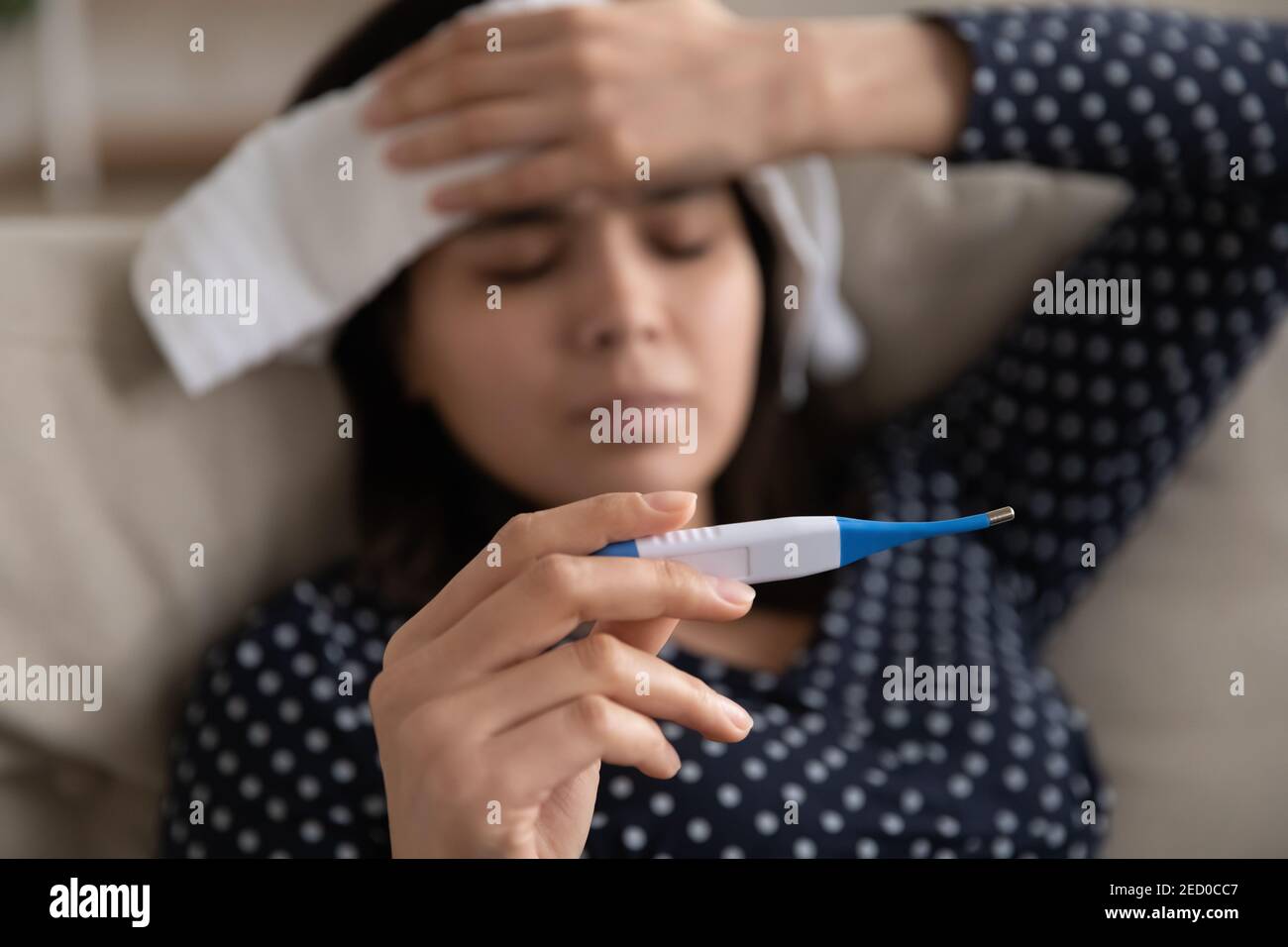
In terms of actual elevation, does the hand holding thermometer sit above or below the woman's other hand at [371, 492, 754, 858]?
above

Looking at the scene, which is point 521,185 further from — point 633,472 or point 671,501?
point 671,501

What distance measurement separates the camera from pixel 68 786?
59 cm

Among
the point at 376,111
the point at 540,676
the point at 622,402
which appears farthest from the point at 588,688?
the point at 376,111

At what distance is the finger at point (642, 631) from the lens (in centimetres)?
35

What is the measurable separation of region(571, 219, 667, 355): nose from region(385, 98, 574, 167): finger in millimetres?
50

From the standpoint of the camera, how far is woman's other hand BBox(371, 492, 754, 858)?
33 centimetres

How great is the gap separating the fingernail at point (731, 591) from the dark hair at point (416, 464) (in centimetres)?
28

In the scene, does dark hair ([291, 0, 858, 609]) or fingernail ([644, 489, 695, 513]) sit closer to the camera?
fingernail ([644, 489, 695, 513])

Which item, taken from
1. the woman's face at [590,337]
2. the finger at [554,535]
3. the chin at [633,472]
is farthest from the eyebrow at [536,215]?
the finger at [554,535]

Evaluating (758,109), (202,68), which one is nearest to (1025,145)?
(758,109)

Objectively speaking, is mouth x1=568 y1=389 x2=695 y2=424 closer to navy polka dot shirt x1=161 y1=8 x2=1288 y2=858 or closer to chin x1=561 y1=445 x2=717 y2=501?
chin x1=561 y1=445 x2=717 y2=501

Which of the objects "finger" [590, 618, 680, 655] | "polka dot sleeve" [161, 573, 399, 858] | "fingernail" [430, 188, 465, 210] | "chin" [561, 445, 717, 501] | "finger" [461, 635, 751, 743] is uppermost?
"fingernail" [430, 188, 465, 210]

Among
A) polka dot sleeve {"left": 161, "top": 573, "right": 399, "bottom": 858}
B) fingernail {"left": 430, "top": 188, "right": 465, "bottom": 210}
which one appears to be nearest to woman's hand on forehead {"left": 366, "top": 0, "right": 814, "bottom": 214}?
fingernail {"left": 430, "top": 188, "right": 465, "bottom": 210}
